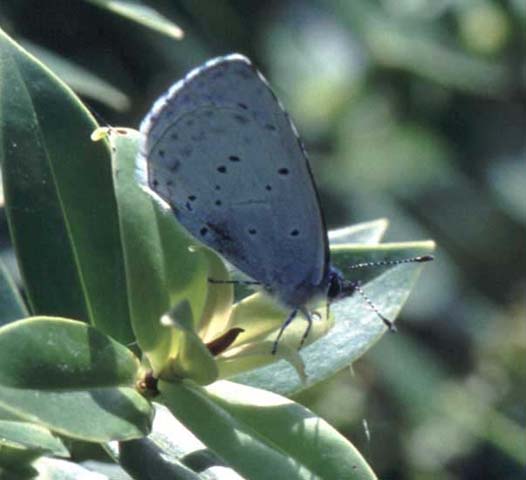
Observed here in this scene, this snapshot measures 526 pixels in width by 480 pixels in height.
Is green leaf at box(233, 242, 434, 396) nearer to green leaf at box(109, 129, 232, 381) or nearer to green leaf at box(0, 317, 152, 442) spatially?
green leaf at box(109, 129, 232, 381)

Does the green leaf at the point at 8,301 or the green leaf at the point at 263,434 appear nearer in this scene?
the green leaf at the point at 263,434

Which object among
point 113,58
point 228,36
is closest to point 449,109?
point 228,36

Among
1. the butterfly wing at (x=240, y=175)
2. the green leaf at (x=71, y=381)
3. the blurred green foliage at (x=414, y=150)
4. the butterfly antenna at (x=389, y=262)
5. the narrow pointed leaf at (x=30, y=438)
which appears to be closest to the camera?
the green leaf at (x=71, y=381)

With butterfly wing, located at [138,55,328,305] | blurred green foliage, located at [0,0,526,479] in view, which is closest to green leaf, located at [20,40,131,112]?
blurred green foliage, located at [0,0,526,479]

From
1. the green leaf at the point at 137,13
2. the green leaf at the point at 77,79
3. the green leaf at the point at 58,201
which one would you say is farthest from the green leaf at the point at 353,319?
the green leaf at the point at 77,79

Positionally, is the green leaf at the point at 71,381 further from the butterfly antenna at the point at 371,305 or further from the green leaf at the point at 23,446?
the butterfly antenna at the point at 371,305

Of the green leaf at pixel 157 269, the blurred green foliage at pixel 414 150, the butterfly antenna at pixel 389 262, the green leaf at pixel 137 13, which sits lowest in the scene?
the blurred green foliage at pixel 414 150
